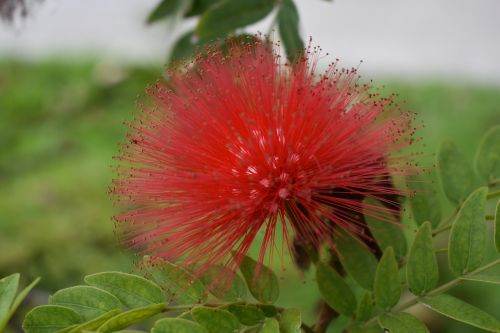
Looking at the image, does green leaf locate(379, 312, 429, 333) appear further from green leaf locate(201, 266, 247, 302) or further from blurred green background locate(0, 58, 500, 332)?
blurred green background locate(0, 58, 500, 332)

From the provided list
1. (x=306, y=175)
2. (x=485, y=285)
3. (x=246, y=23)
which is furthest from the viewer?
(x=485, y=285)

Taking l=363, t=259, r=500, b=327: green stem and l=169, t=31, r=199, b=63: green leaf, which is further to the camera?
l=169, t=31, r=199, b=63: green leaf

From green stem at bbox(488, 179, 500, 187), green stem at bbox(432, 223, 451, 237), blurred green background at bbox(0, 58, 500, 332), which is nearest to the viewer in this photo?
green stem at bbox(432, 223, 451, 237)

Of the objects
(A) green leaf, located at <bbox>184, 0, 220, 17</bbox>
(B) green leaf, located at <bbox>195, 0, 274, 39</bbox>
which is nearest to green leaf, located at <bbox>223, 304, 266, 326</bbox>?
(B) green leaf, located at <bbox>195, 0, 274, 39</bbox>

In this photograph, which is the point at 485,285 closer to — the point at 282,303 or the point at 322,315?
the point at 282,303

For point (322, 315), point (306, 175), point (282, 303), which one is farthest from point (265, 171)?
point (282, 303)

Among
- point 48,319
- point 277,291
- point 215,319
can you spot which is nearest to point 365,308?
point 277,291
